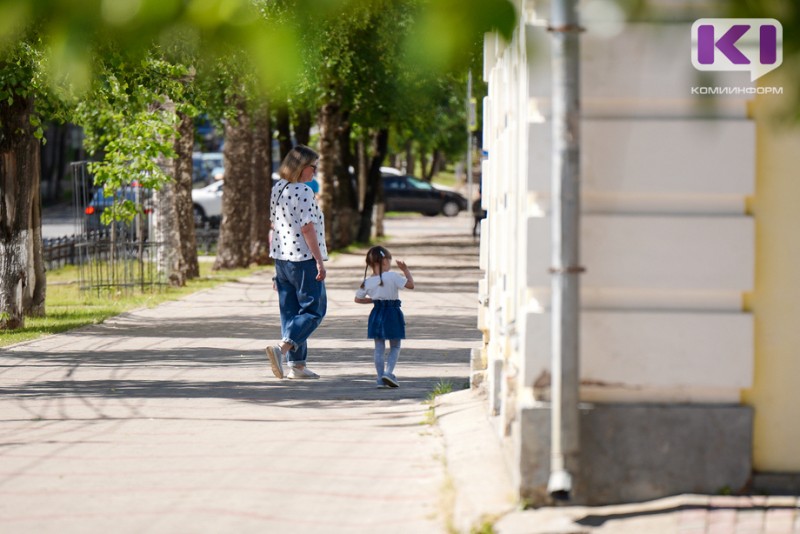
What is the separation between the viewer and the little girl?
1011cm

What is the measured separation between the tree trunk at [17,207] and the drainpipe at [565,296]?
10.8 metres

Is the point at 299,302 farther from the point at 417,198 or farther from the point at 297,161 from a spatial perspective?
the point at 417,198

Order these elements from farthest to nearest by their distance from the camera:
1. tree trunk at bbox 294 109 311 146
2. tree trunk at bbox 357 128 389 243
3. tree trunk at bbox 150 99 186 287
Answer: tree trunk at bbox 357 128 389 243 → tree trunk at bbox 294 109 311 146 → tree trunk at bbox 150 99 186 287

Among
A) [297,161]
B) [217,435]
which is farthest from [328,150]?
[217,435]

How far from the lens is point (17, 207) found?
15477mm

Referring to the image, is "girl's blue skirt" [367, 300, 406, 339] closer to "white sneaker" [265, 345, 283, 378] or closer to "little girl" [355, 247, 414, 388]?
"little girl" [355, 247, 414, 388]

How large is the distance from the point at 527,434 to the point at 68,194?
2470 inches

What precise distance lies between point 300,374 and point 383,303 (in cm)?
110

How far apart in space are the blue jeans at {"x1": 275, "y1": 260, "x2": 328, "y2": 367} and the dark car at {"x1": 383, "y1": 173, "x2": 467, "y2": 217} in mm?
52843

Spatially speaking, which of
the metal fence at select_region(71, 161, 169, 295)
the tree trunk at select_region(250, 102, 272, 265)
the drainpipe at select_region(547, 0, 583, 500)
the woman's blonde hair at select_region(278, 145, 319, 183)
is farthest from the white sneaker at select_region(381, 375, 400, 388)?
the tree trunk at select_region(250, 102, 272, 265)

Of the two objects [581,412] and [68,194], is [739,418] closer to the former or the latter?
[581,412]

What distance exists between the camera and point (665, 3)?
2.33 metres

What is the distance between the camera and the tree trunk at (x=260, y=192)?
28203mm

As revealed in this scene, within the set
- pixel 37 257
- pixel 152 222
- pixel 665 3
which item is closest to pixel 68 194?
pixel 152 222
